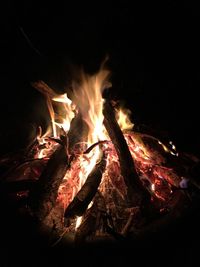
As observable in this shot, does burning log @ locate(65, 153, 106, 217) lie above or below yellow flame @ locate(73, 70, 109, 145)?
below

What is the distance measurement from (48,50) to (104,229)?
2.87 metres

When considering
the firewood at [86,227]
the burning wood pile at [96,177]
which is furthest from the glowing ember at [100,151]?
the firewood at [86,227]

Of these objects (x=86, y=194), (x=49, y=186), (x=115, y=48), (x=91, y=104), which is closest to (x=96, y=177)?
(x=86, y=194)

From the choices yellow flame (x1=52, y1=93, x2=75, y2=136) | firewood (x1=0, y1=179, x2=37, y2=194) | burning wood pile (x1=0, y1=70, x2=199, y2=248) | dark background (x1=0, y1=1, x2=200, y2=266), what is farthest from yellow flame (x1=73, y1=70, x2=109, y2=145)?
dark background (x1=0, y1=1, x2=200, y2=266)

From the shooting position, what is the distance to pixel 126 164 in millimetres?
1836

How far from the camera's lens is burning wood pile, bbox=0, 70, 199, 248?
156 centimetres

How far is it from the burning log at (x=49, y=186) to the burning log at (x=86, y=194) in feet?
0.58

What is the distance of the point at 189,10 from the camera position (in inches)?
145

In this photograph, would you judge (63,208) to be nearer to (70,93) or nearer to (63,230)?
(63,230)

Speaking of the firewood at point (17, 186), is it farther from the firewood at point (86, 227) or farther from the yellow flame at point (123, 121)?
the yellow flame at point (123, 121)

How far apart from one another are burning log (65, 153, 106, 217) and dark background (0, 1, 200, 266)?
1.82 m

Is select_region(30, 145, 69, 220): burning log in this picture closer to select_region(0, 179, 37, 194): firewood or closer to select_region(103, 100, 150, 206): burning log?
select_region(0, 179, 37, 194): firewood

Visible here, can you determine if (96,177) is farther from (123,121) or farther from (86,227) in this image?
(123,121)

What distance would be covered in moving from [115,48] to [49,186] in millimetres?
2535
